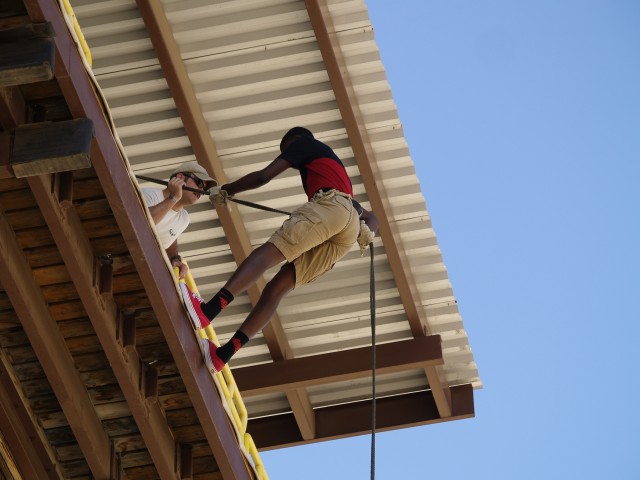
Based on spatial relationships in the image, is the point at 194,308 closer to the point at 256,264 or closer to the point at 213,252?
the point at 256,264

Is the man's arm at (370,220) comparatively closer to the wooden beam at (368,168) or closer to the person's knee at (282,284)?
the person's knee at (282,284)

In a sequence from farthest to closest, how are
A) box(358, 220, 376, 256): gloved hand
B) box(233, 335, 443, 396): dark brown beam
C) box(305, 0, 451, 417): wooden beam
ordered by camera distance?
box(233, 335, 443, 396): dark brown beam, box(305, 0, 451, 417): wooden beam, box(358, 220, 376, 256): gloved hand

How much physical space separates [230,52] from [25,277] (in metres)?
4.88

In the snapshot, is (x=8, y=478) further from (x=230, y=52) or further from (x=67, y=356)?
(x=230, y=52)

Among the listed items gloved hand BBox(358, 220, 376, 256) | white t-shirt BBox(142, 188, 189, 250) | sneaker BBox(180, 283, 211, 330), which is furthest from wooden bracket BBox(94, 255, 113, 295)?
gloved hand BBox(358, 220, 376, 256)

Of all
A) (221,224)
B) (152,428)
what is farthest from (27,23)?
(221,224)

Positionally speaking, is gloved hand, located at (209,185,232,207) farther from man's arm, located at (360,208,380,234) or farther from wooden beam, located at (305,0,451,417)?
wooden beam, located at (305,0,451,417)

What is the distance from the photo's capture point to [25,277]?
26.5 feet

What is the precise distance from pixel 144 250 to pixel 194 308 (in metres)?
0.92

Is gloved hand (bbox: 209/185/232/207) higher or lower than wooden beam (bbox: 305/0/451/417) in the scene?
lower

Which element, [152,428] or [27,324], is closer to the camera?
[27,324]

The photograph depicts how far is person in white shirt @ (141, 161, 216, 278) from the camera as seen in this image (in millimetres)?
9539

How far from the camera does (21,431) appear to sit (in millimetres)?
8664

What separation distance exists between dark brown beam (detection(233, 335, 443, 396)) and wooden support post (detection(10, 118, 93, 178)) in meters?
6.88
